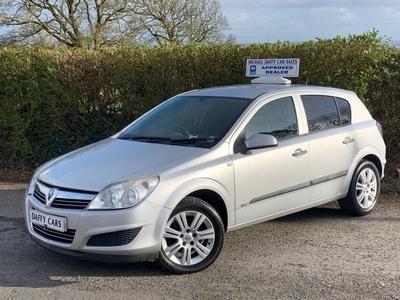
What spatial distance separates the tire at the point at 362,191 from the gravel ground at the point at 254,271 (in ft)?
1.07

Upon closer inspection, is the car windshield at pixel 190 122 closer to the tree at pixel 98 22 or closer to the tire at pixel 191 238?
the tire at pixel 191 238

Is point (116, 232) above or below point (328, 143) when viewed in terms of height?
below

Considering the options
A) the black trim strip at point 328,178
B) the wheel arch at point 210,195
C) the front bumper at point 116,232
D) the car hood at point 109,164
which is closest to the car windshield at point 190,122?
the car hood at point 109,164

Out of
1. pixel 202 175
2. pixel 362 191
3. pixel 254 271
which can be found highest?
pixel 202 175

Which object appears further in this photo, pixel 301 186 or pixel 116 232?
pixel 301 186

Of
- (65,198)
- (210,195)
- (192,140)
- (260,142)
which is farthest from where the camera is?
(192,140)

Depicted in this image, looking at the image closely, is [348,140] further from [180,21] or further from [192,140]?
[180,21]

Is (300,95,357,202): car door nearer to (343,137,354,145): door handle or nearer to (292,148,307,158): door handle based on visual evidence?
(343,137,354,145): door handle

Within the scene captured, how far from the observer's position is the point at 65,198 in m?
4.54

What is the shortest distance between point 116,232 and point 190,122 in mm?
1696

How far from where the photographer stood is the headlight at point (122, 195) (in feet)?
14.4

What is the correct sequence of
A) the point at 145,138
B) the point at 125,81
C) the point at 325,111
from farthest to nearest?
the point at 125,81 → the point at 325,111 → the point at 145,138

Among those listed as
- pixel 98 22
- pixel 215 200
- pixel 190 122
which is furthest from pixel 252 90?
pixel 98 22

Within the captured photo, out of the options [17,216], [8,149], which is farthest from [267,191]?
[8,149]
